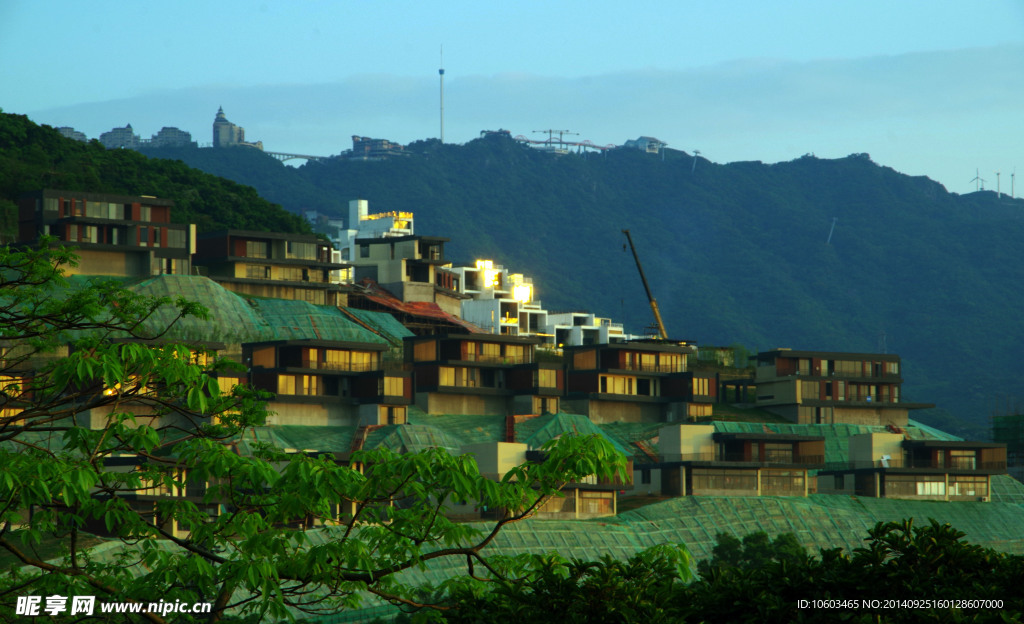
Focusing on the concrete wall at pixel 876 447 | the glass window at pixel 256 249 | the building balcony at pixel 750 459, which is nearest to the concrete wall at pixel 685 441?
the building balcony at pixel 750 459

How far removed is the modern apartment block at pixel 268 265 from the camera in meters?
160

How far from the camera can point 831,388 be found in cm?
16100

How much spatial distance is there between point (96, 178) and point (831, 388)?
99.5 m

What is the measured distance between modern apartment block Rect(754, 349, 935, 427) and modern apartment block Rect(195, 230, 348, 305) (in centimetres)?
5405

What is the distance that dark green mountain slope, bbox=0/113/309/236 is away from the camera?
17550 cm

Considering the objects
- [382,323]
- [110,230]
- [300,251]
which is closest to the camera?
[110,230]

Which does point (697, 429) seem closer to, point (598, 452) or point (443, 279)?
point (443, 279)

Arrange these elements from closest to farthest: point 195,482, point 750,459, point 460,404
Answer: point 195,482 < point 750,459 < point 460,404

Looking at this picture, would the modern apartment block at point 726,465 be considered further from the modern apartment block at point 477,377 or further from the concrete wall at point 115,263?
the concrete wall at point 115,263

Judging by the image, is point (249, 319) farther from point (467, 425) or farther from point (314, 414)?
point (467, 425)

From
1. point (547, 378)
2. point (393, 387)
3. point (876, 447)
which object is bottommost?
point (876, 447)

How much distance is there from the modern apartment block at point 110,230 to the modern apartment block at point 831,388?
7032 cm

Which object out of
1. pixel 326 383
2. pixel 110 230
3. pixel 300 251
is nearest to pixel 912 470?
pixel 326 383

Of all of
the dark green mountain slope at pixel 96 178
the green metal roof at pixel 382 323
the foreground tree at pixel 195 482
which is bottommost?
the green metal roof at pixel 382 323
